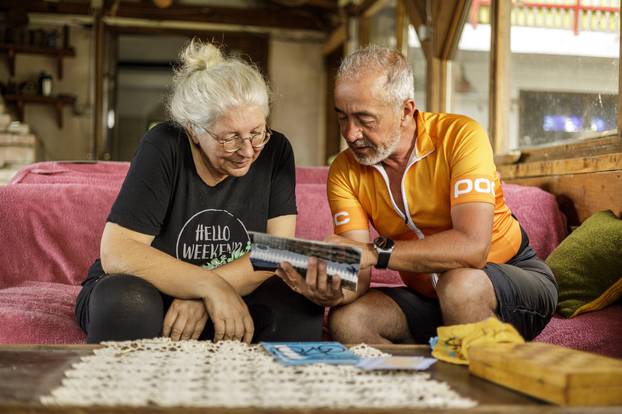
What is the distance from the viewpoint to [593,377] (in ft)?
3.74

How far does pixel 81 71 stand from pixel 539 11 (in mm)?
6059

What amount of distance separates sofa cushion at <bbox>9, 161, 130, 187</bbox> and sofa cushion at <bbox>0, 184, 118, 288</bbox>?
0.23 m

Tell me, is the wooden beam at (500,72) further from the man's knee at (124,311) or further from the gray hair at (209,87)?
the man's knee at (124,311)

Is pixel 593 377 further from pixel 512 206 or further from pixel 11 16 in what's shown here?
pixel 11 16

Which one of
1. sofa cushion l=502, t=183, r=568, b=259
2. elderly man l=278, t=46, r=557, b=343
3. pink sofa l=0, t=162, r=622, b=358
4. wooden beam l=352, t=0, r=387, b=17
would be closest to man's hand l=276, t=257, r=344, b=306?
elderly man l=278, t=46, r=557, b=343

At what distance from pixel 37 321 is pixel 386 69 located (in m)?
1.19

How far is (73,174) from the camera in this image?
322 cm

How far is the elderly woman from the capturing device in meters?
1.74

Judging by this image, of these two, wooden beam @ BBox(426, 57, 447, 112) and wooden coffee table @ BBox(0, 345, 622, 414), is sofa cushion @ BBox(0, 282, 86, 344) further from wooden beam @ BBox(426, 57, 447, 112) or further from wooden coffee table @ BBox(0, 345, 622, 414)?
wooden beam @ BBox(426, 57, 447, 112)

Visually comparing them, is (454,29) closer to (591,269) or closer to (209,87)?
(591,269)

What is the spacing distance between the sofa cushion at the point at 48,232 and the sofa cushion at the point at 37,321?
392 millimetres

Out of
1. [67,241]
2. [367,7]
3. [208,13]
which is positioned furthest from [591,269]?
[208,13]

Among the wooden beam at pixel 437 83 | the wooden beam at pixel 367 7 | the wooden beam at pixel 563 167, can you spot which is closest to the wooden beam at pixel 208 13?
the wooden beam at pixel 367 7

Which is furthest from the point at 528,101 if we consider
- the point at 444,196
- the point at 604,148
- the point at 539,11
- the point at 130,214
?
the point at 130,214
